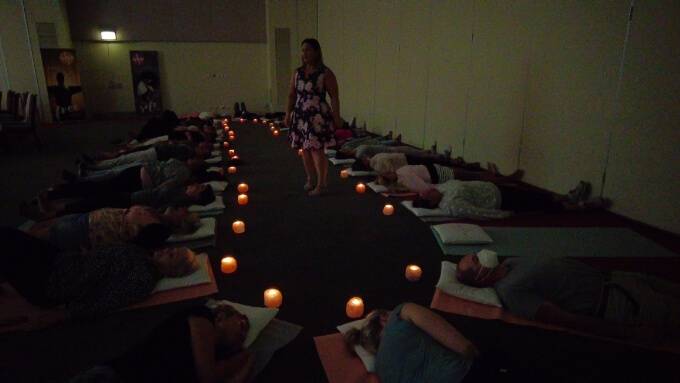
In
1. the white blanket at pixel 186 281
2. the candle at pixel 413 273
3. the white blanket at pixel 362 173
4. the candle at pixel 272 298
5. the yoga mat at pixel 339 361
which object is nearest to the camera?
the yoga mat at pixel 339 361

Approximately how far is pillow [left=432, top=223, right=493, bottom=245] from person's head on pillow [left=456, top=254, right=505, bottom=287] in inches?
22.9

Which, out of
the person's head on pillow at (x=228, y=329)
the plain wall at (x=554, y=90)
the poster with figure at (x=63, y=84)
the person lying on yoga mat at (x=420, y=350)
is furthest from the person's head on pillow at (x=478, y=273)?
the poster with figure at (x=63, y=84)

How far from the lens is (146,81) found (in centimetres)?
1056

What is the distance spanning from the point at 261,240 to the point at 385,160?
1.77 m

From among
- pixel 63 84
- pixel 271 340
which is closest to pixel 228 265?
pixel 271 340

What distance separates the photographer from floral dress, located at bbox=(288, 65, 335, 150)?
11.6 feet

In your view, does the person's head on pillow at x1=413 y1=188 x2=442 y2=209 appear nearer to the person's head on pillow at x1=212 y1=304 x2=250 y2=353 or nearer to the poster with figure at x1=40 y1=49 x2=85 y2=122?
the person's head on pillow at x1=212 y1=304 x2=250 y2=353

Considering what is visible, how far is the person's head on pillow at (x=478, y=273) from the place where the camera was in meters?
1.98

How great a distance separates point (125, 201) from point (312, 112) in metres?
1.58

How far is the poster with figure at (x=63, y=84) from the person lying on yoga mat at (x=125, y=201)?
7.62m

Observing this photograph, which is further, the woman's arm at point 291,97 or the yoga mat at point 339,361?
the woman's arm at point 291,97

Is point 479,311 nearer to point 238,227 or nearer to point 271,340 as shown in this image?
point 271,340

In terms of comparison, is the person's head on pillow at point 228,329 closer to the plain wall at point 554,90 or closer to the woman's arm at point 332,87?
the woman's arm at point 332,87

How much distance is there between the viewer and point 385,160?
163 inches
